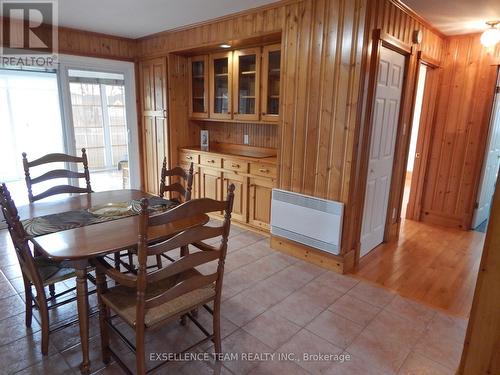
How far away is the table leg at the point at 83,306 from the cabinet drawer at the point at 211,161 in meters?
2.62

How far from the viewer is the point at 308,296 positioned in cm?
258

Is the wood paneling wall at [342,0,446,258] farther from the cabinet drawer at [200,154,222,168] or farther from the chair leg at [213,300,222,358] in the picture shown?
the cabinet drawer at [200,154,222,168]

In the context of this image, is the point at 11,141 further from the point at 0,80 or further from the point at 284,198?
the point at 284,198

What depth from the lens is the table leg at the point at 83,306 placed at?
5.47ft

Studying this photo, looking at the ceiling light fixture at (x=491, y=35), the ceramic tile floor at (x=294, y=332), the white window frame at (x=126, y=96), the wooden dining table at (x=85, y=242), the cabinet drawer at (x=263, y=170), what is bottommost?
the ceramic tile floor at (x=294, y=332)

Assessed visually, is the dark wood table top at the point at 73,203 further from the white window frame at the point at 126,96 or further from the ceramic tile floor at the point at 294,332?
the white window frame at the point at 126,96

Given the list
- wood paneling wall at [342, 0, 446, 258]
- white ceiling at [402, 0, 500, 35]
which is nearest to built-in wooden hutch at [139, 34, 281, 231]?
wood paneling wall at [342, 0, 446, 258]

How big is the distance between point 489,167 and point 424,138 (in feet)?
2.80

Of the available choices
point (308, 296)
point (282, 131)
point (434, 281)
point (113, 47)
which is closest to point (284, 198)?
point (282, 131)

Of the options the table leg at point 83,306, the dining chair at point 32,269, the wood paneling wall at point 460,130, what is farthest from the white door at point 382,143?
the dining chair at point 32,269

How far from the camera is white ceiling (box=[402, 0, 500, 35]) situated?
280cm

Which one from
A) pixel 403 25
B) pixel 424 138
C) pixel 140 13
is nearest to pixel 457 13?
pixel 403 25

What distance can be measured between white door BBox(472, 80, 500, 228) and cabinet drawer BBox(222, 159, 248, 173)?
2970 mm

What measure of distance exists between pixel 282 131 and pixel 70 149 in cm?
313
